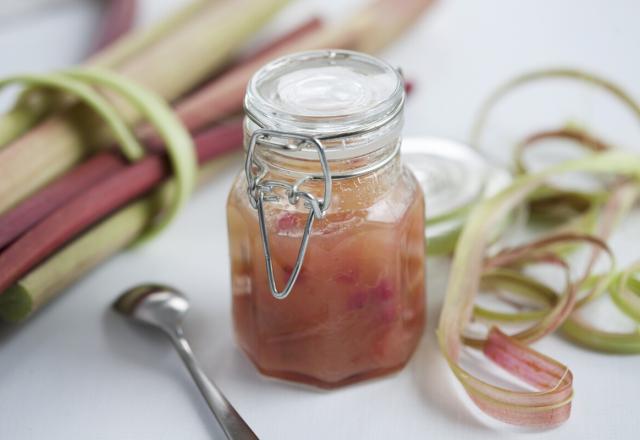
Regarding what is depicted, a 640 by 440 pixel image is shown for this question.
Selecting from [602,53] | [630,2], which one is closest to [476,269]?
[602,53]

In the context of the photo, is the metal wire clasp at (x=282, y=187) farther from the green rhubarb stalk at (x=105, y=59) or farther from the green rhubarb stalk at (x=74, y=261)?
the green rhubarb stalk at (x=105, y=59)

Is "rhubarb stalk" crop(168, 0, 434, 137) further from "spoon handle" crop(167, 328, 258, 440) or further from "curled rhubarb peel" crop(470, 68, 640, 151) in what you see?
"spoon handle" crop(167, 328, 258, 440)

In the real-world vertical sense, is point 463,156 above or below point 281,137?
below

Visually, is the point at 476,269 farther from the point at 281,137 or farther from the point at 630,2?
the point at 630,2

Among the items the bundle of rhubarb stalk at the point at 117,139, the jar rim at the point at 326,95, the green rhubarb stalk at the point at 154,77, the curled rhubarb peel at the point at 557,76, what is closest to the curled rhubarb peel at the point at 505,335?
the curled rhubarb peel at the point at 557,76

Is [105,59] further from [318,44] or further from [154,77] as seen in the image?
[318,44]

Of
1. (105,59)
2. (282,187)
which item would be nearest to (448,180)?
(282,187)
